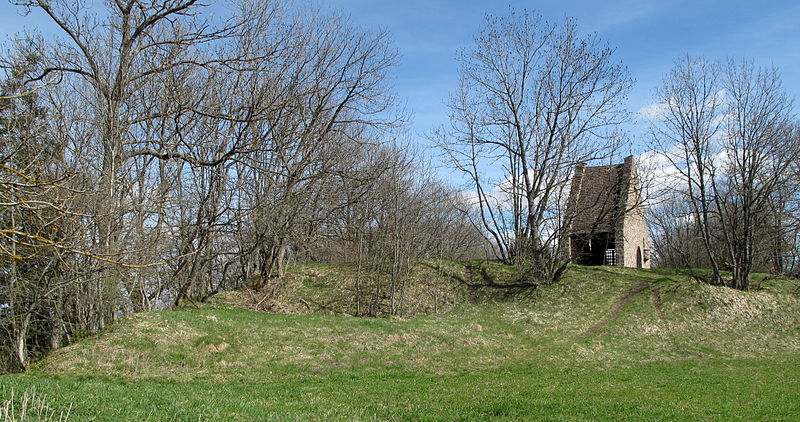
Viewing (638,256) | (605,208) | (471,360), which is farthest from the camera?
(638,256)

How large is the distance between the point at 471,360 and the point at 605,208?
13.4 meters

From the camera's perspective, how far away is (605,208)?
82.2ft

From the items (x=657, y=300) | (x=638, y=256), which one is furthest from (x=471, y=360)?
(x=638, y=256)

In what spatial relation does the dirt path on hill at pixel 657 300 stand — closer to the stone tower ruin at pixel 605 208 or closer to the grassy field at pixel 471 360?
the grassy field at pixel 471 360

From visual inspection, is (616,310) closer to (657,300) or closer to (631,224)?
(657,300)

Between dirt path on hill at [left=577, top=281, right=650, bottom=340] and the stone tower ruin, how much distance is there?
2.99 m

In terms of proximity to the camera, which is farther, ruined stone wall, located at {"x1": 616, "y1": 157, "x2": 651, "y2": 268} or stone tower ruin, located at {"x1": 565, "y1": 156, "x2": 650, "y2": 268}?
ruined stone wall, located at {"x1": 616, "y1": 157, "x2": 651, "y2": 268}

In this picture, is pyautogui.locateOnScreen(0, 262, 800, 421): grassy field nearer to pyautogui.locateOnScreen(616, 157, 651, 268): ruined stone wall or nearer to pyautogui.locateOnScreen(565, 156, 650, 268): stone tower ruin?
pyautogui.locateOnScreen(565, 156, 650, 268): stone tower ruin

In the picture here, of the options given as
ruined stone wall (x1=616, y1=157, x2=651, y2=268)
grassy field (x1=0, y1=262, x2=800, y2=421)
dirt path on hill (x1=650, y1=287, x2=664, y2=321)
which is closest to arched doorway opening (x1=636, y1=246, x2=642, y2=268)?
ruined stone wall (x1=616, y1=157, x2=651, y2=268)

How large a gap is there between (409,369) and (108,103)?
10399mm

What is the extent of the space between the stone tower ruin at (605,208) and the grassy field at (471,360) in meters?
2.38

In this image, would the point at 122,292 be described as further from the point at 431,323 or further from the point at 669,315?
the point at 669,315

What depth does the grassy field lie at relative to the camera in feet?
26.2

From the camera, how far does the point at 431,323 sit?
18875mm
